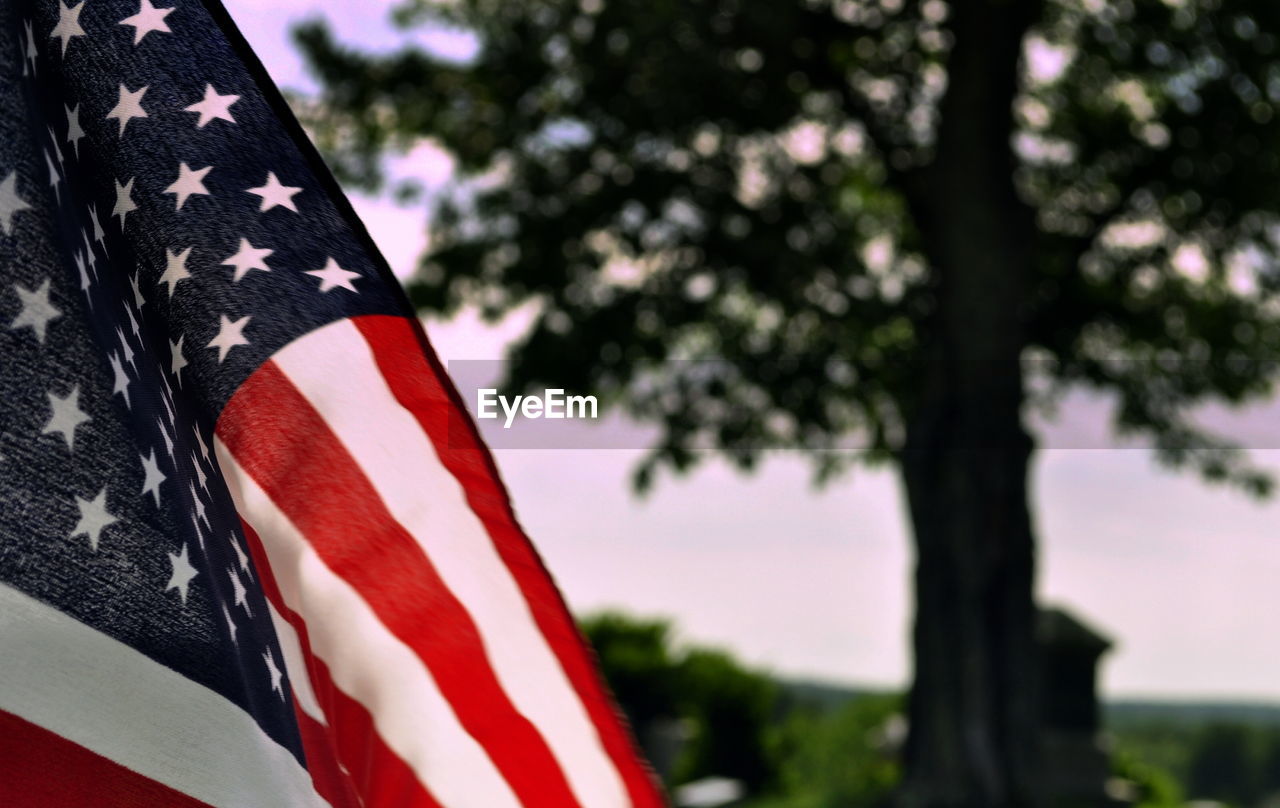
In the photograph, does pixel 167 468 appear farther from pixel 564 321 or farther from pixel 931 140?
pixel 931 140

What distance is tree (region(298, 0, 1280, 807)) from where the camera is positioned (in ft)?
41.2

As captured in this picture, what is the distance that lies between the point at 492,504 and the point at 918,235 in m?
13.2

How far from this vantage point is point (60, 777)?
6.17ft

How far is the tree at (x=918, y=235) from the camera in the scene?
41.2 ft

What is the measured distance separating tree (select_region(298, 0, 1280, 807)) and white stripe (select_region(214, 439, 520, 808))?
9979 mm

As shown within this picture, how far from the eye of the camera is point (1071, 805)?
17.3 metres

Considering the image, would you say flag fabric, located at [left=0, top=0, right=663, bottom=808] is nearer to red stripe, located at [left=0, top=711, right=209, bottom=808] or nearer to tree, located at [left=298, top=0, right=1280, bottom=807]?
red stripe, located at [left=0, top=711, right=209, bottom=808]

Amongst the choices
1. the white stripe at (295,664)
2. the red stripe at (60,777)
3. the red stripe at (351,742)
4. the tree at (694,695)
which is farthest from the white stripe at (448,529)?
the tree at (694,695)

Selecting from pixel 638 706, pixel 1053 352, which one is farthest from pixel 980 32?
pixel 638 706

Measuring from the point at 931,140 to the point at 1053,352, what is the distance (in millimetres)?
2416

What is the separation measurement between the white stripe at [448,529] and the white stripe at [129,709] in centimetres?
37

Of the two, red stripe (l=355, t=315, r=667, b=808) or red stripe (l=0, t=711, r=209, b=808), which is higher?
red stripe (l=355, t=315, r=667, b=808)

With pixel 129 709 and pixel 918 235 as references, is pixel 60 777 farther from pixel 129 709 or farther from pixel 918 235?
pixel 918 235

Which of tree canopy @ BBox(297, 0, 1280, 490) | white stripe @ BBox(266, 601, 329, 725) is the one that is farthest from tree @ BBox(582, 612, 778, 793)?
white stripe @ BBox(266, 601, 329, 725)
